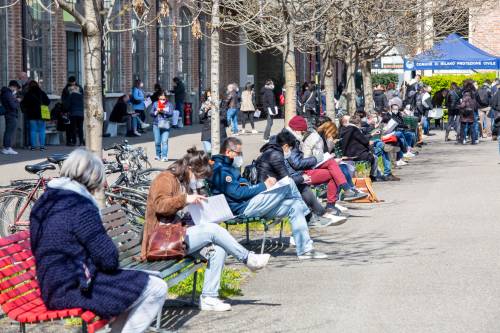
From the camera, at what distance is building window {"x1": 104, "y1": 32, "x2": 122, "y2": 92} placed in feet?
113

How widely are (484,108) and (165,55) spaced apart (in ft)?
35.0

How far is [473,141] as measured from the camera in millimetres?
34750

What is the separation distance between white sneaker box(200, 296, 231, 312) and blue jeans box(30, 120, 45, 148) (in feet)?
61.1

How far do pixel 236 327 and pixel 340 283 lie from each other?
2049 mm

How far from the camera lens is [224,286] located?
10.1 meters

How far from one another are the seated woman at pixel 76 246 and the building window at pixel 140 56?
30.2 metres

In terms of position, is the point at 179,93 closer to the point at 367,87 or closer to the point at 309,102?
the point at 309,102

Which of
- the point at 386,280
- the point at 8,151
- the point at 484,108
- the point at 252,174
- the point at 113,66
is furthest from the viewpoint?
the point at 484,108

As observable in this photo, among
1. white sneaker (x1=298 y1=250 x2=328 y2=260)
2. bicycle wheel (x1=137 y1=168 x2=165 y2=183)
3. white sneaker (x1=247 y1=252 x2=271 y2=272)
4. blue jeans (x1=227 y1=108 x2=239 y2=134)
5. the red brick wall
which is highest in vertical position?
the red brick wall

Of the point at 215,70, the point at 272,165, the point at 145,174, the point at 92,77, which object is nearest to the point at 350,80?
the point at 145,174

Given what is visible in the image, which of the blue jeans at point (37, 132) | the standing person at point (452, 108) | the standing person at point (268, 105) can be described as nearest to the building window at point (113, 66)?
the standing person at point (268, 105)

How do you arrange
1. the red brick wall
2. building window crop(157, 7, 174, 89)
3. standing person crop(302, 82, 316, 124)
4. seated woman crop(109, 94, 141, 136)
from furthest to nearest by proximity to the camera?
the red brick wall, building window crop(157, 7, 174, 89), standing person crop(302, 82, 316, 124), seated woman crop(109, 94, 141, 136)

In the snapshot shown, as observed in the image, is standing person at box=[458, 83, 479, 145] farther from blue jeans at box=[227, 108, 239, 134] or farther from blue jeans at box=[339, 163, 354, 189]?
blue jeans at box=[339, 163, 354, 189]

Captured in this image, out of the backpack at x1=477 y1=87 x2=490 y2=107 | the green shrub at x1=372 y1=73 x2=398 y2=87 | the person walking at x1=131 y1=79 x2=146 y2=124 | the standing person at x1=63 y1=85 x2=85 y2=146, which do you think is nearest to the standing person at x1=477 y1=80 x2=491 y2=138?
the backpack at x1=477 y1=87 x2=490 y2=107
